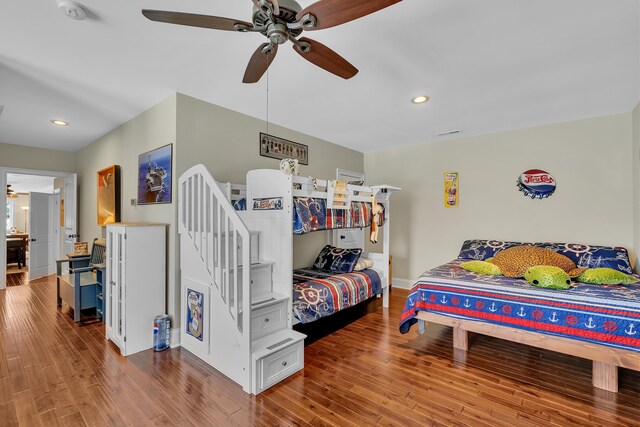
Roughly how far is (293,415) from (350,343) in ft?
3.89

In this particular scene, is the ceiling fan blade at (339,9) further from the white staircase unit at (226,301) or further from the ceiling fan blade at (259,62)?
the white staircase unit at (226,301)

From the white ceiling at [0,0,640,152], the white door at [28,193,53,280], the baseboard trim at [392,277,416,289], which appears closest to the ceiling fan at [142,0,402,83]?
the white ceiling at [0,0,640,152]

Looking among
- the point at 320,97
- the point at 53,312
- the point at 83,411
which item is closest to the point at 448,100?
the point at 320,97

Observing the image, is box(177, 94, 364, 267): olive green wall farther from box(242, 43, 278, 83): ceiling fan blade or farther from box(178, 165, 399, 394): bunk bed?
box(242, 43, 278, 83): ceiling fan blade

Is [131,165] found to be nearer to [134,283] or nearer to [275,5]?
[134,283]

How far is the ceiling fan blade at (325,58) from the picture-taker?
5.25 feet

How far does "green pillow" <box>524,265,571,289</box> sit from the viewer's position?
248 cm

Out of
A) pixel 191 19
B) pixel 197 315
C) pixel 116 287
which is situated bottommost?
pixel 197 315

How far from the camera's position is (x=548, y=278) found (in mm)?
2514

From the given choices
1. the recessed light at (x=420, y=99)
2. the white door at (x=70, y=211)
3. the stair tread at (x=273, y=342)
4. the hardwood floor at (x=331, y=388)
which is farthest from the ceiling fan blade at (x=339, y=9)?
the white door at (x=70, y=211)

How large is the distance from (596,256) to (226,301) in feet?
13.4

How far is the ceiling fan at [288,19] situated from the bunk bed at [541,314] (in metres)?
2.28

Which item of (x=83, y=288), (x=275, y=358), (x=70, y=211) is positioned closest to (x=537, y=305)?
(x=275, y=358)

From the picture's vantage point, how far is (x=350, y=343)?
2.97 meters
